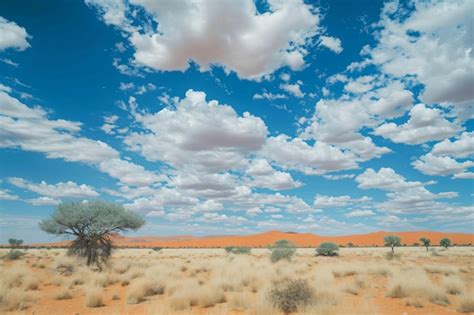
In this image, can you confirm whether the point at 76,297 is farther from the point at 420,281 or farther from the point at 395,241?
the point at 395,241

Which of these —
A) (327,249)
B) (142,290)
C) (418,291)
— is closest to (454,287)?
(418,291)

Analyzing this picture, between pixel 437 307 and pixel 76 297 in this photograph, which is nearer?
pixel 437 307

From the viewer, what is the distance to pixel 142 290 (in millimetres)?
13922

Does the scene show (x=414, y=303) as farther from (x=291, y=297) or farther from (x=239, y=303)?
(x=239, y=303)

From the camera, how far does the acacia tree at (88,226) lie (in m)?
25.0

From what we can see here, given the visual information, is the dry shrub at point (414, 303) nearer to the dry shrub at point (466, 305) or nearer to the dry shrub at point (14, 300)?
the dry shrub at point (466, 305)

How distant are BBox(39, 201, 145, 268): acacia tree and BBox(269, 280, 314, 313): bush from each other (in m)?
18.0

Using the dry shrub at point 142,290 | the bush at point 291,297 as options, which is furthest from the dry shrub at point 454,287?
the dry shrub at point 142,290

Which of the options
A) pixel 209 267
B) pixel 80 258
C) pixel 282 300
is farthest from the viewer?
pixel 209 267

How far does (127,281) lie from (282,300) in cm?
1106

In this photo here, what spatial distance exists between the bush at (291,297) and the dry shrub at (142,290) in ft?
19.0

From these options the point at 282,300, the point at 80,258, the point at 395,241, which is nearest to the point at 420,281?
the point at 282,300

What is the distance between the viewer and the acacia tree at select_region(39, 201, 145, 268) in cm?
2498

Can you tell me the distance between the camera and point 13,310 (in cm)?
1150
